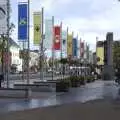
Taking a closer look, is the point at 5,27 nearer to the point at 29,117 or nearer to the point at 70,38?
the point at 29,117

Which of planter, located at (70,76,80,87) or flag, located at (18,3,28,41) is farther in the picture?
planter, located at (70,76,80,87)

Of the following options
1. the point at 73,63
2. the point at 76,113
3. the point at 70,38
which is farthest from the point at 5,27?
the point at 73,63

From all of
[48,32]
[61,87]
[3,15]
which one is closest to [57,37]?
[48,32]

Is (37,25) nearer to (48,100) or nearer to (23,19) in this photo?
(23,19)

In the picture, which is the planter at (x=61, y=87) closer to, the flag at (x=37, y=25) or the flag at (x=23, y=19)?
the flag at (x=23, y=19)

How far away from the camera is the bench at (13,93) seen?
Result: 3083cm

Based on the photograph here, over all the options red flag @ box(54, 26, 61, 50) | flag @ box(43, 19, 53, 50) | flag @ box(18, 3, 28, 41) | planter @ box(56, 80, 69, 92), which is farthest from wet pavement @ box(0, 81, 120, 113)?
red flag @ box(54, 26, 61, 50)

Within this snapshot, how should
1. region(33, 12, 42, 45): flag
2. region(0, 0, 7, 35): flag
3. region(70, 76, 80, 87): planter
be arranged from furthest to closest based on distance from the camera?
region(70, 76, 80, 87): planter → region(33, 12, 42, 45): flag → region(0, 0, 7, 35): flag

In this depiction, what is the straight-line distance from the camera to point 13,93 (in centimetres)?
3166

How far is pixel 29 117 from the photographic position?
56.6 ft

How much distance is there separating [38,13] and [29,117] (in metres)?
26.8

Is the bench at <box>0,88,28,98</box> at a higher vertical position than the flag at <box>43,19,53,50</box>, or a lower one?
lower

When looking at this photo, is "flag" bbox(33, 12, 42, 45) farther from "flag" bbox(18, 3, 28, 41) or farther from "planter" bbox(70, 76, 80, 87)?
"flag" bbox(18, 3, 28, 41)

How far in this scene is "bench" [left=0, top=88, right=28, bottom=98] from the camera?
30.8 m
